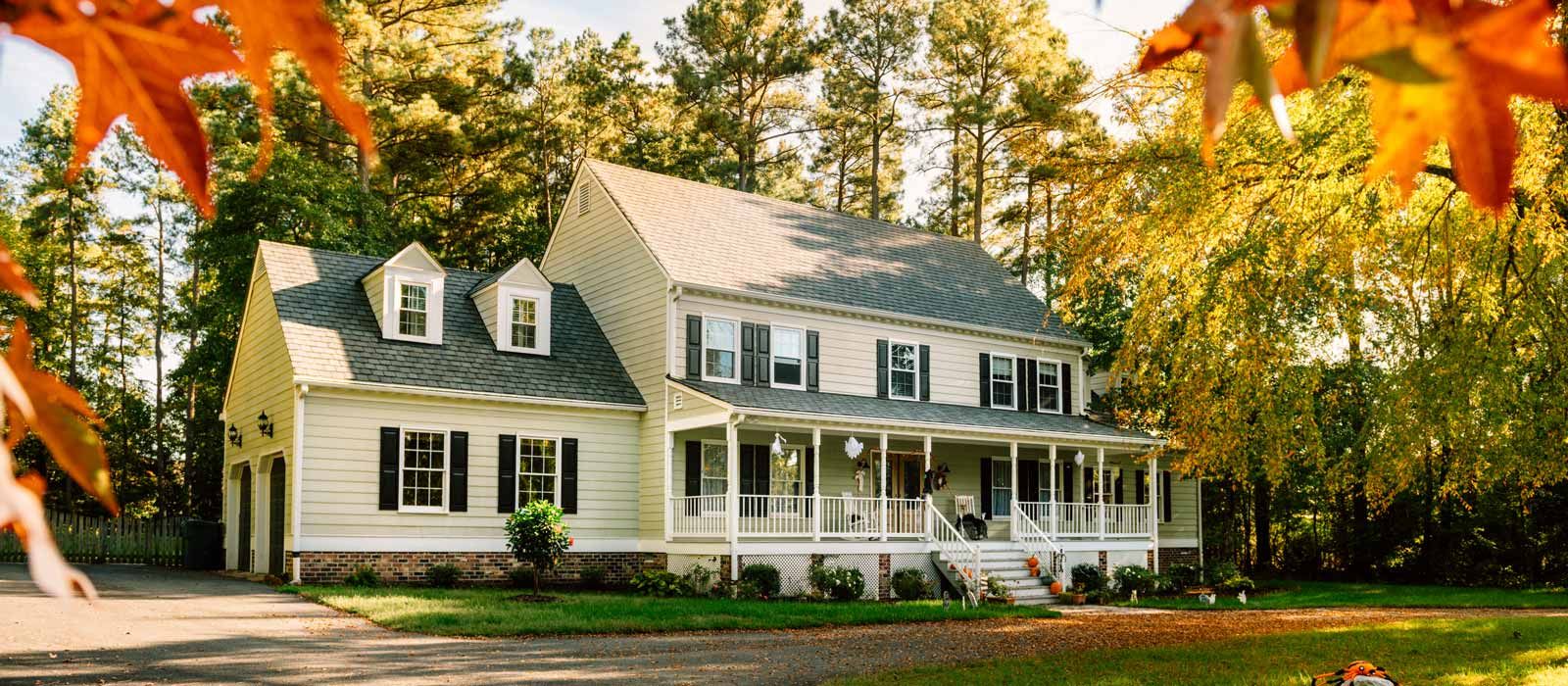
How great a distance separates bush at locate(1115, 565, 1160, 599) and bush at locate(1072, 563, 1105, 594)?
0.38m

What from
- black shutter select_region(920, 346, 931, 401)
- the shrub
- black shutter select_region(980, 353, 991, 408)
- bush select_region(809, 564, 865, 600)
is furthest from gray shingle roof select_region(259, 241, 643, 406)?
black shutter select_region(980, 353, 991, 408)

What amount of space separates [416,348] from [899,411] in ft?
31.1

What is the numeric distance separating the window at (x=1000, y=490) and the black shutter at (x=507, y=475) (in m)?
11.1

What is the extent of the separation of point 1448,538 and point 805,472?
15.4m

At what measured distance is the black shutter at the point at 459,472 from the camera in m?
21.5

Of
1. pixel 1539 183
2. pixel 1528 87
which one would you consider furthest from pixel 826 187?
pixel 1528 87

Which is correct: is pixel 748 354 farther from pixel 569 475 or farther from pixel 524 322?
pixel 524 322

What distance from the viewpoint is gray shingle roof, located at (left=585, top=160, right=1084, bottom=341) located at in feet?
82.3

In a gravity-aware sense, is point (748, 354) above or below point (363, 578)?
above

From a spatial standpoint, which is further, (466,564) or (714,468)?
(714,468)

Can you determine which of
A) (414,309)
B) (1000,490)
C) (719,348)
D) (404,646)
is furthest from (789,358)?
(404,646)

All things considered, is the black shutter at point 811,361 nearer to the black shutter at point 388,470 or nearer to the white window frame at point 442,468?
the white window frame at point 442,468

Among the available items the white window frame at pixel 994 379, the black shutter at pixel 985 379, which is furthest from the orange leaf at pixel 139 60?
the white window frame at pixel 994 379

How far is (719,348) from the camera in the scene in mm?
24016
